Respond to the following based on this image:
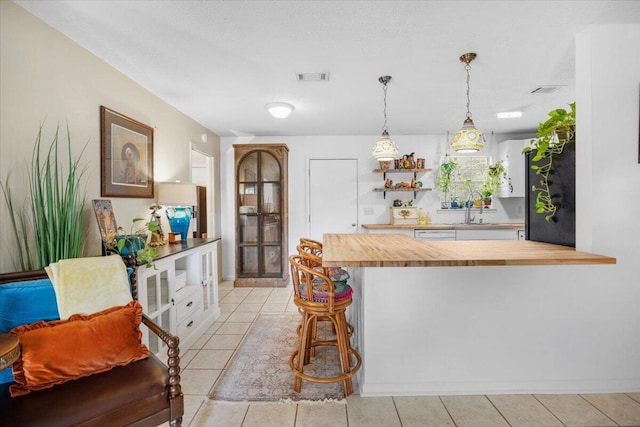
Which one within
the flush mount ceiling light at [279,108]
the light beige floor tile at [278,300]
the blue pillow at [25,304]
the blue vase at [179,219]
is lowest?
the light beige floor tile at [278,300]

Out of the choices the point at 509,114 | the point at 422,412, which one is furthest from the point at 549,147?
the point at 422,412

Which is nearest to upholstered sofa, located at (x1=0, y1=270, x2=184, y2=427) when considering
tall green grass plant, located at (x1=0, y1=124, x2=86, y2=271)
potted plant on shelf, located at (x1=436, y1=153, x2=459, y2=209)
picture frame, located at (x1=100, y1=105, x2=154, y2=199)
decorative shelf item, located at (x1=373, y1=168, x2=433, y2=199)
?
tall green grass plant, located at (x1=0, y1=124, x2=86, y2=271)

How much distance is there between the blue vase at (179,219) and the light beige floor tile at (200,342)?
990mm

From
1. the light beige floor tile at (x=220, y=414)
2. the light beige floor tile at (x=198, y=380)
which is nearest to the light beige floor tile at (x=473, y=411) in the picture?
the light beige floor tile at (x=220, y=414)

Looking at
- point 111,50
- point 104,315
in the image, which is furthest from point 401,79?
point 104,315

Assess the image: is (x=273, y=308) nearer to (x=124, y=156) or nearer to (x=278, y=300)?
(x=278, y=300)

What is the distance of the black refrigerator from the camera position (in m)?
2.19

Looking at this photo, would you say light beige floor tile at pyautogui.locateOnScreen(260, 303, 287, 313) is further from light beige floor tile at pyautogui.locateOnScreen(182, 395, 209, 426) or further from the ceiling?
the ceiling

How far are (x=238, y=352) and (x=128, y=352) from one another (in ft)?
4.07

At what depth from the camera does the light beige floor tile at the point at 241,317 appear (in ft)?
10.7

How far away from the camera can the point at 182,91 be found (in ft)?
9.69

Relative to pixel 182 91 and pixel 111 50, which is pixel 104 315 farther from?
pixel 182 91

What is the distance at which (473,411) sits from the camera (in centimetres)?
178

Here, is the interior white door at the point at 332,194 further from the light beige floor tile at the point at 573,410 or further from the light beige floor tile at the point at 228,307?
the light beige floor tile at the point at 573,410
